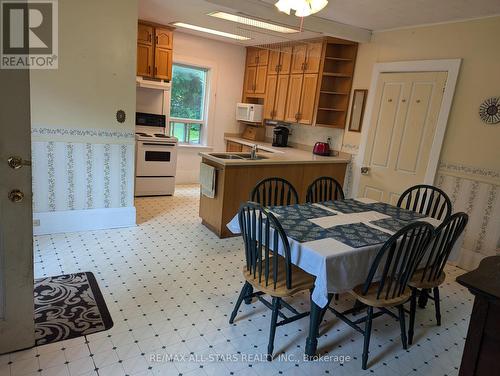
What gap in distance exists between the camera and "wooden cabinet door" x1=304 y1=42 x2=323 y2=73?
480 centimetres

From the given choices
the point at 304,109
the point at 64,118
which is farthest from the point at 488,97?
the point at 64,118

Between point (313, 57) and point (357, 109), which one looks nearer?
point (357, 109)

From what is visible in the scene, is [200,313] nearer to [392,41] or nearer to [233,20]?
[233,20]

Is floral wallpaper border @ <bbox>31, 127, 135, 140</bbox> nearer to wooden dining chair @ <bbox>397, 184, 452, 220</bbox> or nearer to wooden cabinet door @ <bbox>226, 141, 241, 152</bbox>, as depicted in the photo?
wooden cabinet door @ <bbox>226, 141, 241, 152</bbox>

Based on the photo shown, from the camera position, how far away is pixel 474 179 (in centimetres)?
357

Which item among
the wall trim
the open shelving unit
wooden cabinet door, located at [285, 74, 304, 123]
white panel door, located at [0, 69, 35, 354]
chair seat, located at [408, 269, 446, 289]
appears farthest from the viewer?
wooden cabinet door, located at [285, 74, 304, 123]

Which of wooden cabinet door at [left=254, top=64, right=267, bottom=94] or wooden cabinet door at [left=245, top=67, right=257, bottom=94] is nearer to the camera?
wooden cabinet door at [left=254, top=64, right=267, bottom=94]

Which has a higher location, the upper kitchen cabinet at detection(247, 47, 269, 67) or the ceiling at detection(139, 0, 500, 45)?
the ceiling at detection(139, 0, 500, 45)

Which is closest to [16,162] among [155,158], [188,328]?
[188,328]

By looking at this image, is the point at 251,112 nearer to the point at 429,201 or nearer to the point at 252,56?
the point at 252,56

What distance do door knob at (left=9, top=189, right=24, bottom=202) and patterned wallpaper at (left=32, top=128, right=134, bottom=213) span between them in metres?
1.79

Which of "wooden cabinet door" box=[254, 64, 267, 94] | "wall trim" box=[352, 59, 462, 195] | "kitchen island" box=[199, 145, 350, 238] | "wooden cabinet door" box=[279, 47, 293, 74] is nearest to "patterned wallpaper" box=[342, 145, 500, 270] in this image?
"wall trim" box=[352, 59, 462, 195]

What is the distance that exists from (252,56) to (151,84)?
77.4 inches

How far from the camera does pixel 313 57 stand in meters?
4.90
